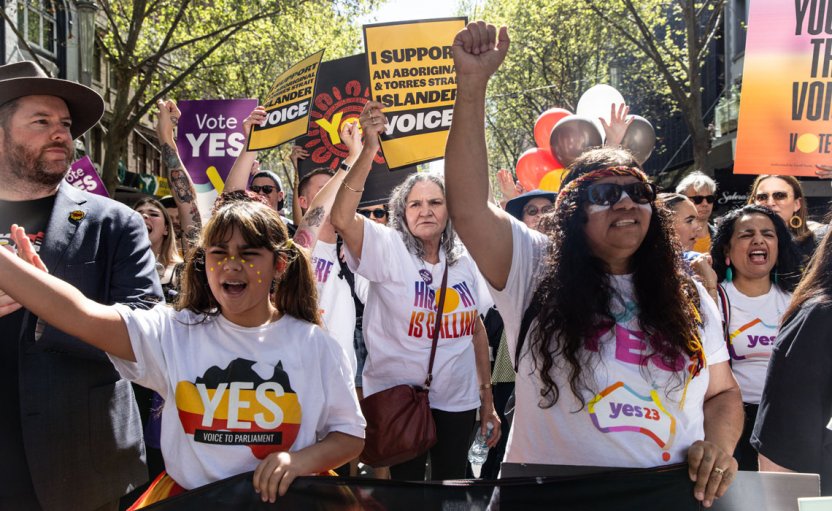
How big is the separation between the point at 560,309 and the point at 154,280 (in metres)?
1.60

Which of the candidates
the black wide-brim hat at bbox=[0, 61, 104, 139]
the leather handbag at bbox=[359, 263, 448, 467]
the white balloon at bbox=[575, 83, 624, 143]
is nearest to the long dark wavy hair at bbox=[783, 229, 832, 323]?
the leather handbag at bbox=[359, 263, 448, 467]

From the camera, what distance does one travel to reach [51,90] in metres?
3.05

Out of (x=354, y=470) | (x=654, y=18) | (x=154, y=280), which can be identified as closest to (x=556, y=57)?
(x=654, y=18)

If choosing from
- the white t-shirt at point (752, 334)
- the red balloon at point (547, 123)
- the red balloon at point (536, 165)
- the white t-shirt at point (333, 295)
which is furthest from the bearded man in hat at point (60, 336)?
the red balloon at point (547, 123)

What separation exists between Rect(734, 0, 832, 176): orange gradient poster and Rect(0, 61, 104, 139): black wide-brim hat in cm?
326

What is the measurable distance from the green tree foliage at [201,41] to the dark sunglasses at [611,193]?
42.1 feet

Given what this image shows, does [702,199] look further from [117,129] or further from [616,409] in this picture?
[117,129]

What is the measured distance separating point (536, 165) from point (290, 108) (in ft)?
15.1

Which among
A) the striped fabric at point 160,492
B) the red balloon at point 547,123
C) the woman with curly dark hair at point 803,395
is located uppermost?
the red balloon at point 547,123

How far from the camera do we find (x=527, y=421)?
2447 mm

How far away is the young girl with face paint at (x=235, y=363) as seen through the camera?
2389 mm

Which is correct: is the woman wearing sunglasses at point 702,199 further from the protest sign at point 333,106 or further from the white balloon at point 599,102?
the protest sign at point 333,106

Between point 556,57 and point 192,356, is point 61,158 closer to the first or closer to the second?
point 192,356

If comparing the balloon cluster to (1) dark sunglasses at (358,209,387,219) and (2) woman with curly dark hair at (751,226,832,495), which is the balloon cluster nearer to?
(1) dark sunglasses at (358,209,387,219)
